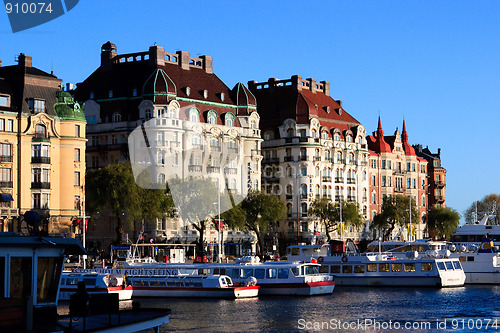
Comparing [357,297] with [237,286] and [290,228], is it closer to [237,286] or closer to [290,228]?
[237,286]

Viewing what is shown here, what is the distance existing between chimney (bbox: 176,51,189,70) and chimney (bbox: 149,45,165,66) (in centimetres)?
362

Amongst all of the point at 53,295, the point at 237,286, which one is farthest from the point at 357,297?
the point at 53,295

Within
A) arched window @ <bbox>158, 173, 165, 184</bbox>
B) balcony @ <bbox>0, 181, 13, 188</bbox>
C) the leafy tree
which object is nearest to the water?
balcony @ <bbox>0, 181, 13, 188</bbox>

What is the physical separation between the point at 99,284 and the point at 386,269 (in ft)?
92.1

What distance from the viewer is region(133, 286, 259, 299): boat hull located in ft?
226

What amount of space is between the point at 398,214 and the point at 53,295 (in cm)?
12500

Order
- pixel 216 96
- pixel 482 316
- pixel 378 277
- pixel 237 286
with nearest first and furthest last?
pixel 482 316
pixel 237 286
pixel 378 277
pixel 216 96

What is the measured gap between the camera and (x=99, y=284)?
225 ft

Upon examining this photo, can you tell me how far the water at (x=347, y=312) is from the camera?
4969 centimetres

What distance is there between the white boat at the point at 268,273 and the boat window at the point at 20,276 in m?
46.5

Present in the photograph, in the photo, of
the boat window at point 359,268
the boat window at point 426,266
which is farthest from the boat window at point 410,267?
the boat window at point 359,268

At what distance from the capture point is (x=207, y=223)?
118m

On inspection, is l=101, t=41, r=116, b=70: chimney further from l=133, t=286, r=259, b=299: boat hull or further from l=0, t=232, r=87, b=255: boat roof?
l=0, t=232, r=87, b=255: boat roof

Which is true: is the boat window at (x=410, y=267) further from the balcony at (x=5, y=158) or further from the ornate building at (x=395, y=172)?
the ornate building at (x=395, y=172)
